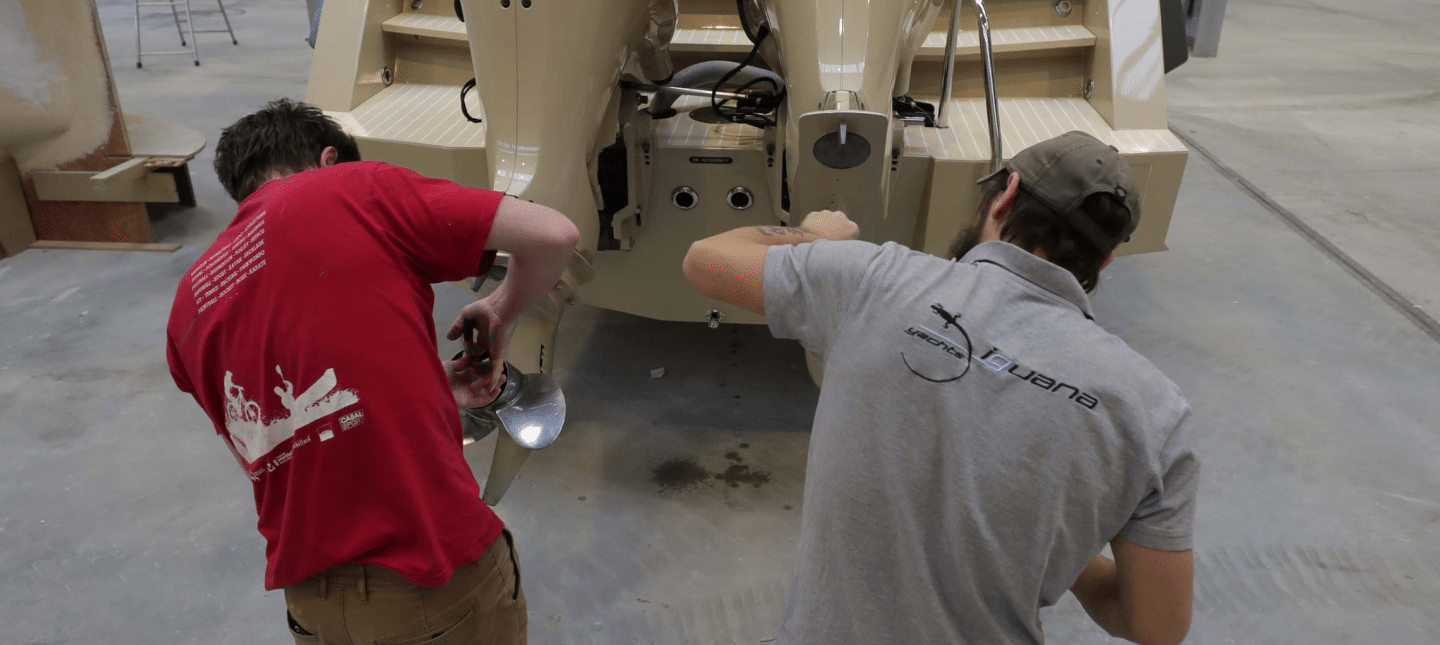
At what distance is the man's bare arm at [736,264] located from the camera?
1164 millimetres

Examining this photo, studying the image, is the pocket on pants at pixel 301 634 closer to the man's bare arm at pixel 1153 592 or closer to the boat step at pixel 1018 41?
the man's bare arm at pixel 1153 592

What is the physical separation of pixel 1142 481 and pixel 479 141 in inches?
82.2

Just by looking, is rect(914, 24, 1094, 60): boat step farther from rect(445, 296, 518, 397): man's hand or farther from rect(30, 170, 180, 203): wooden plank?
rect(30, 170, 180, 203): wooden plank

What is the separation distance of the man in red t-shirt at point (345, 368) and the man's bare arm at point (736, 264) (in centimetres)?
29

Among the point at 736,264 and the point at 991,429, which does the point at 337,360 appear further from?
the point at 991,429

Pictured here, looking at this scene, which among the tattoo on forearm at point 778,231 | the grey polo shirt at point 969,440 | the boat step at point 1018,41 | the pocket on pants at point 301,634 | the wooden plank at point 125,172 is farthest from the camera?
the wooden plank at point 125,172

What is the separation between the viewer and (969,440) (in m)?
1.00

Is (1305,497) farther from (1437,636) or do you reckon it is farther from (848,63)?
(848,63)

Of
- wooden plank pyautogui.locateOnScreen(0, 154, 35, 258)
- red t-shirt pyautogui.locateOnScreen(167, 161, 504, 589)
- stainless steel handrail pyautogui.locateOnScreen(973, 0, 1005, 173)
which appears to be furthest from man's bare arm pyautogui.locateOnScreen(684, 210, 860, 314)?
wooden plank pyautogui.locateOnScreen(0, 154, 35, 258)

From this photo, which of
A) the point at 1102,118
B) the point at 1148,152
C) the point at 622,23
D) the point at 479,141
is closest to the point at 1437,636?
the point at 1148,152

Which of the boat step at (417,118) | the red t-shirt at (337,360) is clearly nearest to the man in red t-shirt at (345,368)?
the red t-shirt at (337,360)

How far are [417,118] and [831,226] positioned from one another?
1.90m

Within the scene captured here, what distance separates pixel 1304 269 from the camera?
13.7ft

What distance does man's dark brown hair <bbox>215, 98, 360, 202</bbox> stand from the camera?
136cm
